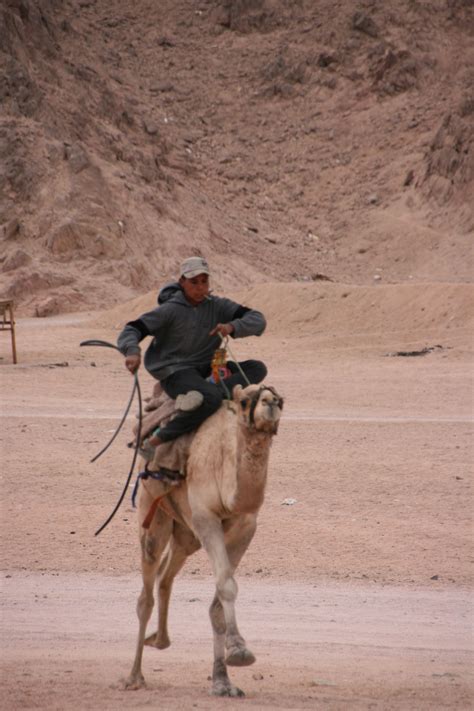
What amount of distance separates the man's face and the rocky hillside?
36030 millimetres

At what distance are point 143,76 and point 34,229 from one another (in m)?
24.2

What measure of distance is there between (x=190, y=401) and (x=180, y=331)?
1.82 feet

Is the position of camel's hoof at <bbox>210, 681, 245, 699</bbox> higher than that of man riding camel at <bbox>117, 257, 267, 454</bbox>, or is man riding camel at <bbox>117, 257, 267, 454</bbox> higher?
man riding camel at <bbox>117, 257, 267, 454</bbox>

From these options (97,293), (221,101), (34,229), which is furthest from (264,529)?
(221,101)

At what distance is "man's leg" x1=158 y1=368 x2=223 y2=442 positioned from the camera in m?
6.91

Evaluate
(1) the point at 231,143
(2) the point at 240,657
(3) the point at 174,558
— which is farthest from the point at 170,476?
(1) the point at 231,143

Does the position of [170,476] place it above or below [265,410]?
below

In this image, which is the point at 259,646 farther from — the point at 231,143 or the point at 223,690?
the point at 231,143

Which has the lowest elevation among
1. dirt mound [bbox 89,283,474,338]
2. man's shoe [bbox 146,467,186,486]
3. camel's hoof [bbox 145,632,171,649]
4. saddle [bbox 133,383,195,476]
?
dirt mound [bbox 89,283,474,338]

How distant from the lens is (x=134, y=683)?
688 cm

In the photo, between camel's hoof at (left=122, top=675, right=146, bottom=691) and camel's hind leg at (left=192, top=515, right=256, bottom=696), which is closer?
camel's hind leg at (left=192, top=515, right=256, bottom=696)

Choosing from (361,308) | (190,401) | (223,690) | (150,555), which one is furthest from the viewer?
(361,308)

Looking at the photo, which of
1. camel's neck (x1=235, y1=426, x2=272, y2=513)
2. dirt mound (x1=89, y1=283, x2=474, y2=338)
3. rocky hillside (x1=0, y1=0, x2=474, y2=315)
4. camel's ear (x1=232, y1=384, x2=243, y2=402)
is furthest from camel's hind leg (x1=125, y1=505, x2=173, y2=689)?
rocky hillside (x1=0, y1=0, x2=474, y2=315)

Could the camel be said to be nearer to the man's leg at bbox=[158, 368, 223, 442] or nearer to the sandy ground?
the man's leg at bbox=[158, 368, 223, 442]
